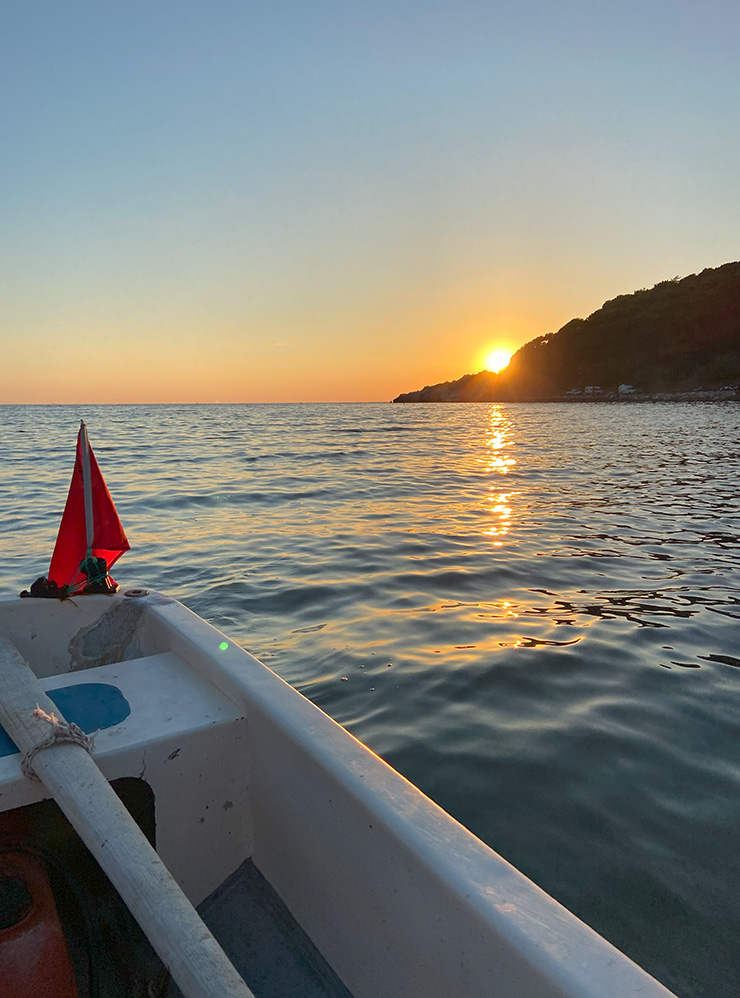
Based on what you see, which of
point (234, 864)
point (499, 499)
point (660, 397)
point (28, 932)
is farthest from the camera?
point (660, 397)

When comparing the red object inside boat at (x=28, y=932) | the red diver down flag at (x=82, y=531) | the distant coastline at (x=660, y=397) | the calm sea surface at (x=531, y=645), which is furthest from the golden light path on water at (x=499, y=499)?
the distant coastline at (x=660, y=397)

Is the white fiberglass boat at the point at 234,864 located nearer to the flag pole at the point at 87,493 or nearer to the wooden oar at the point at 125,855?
the wooden oar at the point at 125,855

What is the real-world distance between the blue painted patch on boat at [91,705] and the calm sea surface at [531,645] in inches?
62.1

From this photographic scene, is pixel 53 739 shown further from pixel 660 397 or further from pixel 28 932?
pixel 660 397

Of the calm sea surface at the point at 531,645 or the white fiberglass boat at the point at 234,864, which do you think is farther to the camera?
the calm sea surface at the point at 531,645

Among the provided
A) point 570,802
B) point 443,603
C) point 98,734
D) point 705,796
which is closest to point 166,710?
point 98,734

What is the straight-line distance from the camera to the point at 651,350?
8900cm

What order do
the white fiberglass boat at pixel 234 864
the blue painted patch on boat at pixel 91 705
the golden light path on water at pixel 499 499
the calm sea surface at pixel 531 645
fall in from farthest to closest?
1. the golden light path on water at pixel 499 499
2. the calm sea surface at pixel 531 645
3. the blue painted patch on boat at pixel 91 705
4. the white fiberglass boat at pixel 234 864

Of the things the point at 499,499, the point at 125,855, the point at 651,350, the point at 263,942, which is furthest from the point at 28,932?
the point at 651,350

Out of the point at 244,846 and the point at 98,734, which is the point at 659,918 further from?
the point at 98,734

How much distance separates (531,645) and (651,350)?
95.2 m

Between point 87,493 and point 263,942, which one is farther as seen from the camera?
point 87,493

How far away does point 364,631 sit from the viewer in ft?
17.0

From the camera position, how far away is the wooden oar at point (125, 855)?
1.18m
